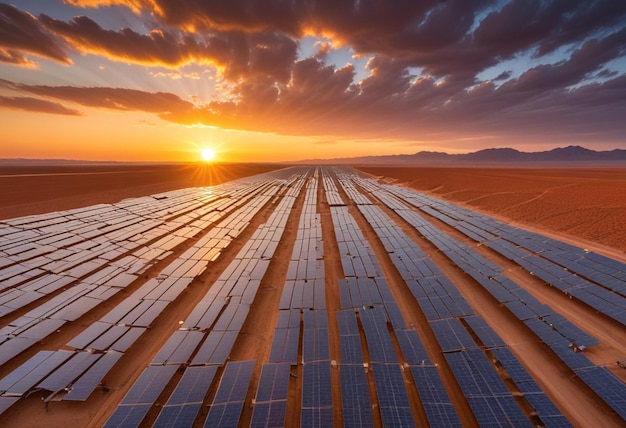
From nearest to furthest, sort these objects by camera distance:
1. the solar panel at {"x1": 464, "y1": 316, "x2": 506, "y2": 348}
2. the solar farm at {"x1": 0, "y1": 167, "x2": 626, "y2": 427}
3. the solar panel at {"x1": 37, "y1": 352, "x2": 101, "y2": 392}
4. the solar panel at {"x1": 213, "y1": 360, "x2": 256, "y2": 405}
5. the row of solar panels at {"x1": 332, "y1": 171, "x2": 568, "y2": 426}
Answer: the row of solar panels at {"x1": 332, "y1": 171, "x2": 568, "y2": 426} → the solar farm at {"x1": 0, "y1": 167, "x2": 626, "y2": 427} → the solar panel at {"x1": 213, "y1": 360, "x2": 256, "y2": 405} → the solar panel at {"x1": 37, "y1": 352, "x2": 101, "y2": 392} → the solar panel at {"x1": 464, "y1": 316, "x2": 506, "y2": 348}

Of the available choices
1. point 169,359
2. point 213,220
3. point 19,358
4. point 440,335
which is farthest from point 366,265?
point 213,220

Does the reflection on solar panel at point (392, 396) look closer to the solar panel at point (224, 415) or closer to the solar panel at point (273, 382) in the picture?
the solar panel at point (273, 382)

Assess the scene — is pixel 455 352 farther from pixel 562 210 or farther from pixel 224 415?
pixel 562 210

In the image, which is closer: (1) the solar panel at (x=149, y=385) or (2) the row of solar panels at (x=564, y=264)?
(1) the solar panel at (x=149, y=385)

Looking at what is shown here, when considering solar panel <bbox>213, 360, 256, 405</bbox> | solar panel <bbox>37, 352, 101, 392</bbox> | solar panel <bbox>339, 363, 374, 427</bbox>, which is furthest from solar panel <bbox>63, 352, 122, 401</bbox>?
solar panel <bbox>339, 363, 374, 427</bbox>

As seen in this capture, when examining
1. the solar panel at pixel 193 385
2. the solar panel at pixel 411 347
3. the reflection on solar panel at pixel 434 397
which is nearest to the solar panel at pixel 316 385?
the reflection on solar panel at pixel 434 397

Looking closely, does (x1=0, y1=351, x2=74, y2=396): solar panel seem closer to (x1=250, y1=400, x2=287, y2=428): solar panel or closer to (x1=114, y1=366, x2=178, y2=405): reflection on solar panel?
(x1=114, y1=366, x2=178, y2=405): reflection on solar panel

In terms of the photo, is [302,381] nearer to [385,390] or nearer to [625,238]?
[385,390]

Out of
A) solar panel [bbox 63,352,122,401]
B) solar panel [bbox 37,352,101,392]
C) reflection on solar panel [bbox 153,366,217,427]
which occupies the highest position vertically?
solar panel [bbox 37,352,101,392]

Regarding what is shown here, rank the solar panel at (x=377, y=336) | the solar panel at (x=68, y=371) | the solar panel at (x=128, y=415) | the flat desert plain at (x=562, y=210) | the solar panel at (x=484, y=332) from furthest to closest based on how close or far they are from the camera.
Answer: the flat desert plain at (x=562, y=210)
the solar panel at (x=484, y=332)
the solar panel at (x=377, y=336)
the solar panel at (x=68, y=371)
the solar panel at (x=128, y=415)

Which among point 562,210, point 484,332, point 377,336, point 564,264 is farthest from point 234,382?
point 562,210
